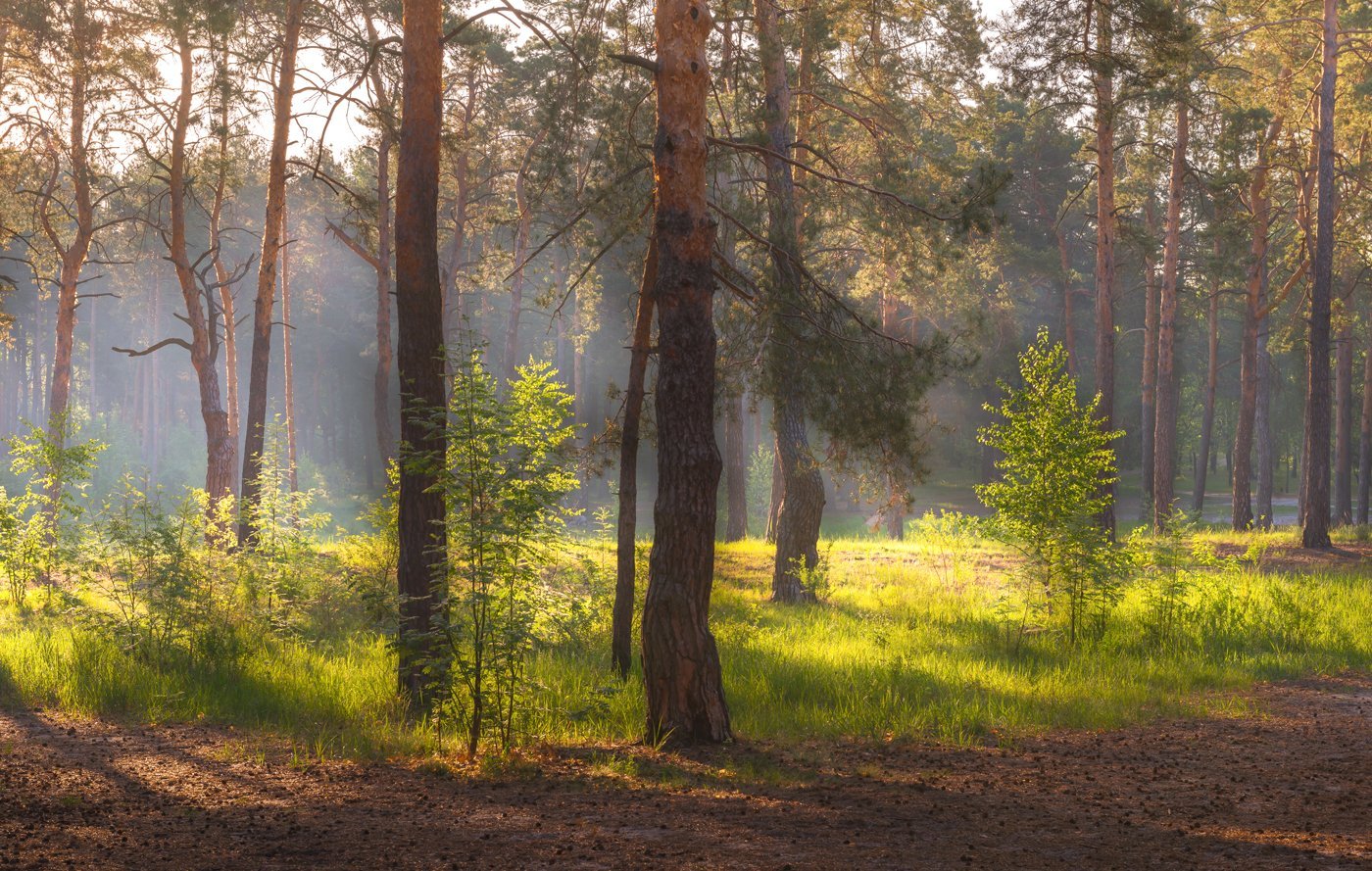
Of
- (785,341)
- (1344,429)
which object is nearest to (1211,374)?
(1344,429)

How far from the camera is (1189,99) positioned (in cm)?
1925

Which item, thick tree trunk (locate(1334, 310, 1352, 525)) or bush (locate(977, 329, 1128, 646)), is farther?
thick tree trunk (locate(1334, 310, 1352, 525))

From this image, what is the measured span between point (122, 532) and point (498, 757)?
17.6 feet

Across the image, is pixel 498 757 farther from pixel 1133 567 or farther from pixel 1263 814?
pixel 1133 567

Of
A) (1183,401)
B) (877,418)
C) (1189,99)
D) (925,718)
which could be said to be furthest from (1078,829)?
(1183,401)

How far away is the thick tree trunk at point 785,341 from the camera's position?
9.89 meters

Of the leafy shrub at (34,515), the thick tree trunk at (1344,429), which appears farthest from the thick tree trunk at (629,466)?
the thick tree trunk at (1344,429)

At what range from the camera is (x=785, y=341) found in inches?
392

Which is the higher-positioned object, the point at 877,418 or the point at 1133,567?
the point at 877,418

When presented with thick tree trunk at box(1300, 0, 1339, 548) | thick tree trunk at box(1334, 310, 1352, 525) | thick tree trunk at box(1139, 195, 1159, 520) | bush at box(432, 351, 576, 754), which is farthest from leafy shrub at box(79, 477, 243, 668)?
thick tree trunk at box(1334, 310, 1352, 525)

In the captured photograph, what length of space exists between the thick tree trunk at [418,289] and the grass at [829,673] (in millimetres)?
703

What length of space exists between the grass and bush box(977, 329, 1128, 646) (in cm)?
67

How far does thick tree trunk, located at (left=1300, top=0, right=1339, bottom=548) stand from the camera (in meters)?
20.0

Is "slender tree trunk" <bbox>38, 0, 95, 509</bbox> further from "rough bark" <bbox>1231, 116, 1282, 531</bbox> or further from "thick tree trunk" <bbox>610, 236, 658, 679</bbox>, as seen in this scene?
"rough bark" <bbox>1231, 116, 1282, 531</bbox>
